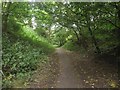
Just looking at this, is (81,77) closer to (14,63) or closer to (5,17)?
(14,63)

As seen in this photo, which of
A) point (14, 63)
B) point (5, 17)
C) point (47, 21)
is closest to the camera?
point (14, 63)

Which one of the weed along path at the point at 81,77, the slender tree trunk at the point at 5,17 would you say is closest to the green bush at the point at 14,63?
the weed along path at the point at 81,77

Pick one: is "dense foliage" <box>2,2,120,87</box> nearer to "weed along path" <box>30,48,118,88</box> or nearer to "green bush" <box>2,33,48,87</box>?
"green bush" <box>2,33,48,87</box>

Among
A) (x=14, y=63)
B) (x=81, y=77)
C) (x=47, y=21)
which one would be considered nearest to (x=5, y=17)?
(x=47, y=21)

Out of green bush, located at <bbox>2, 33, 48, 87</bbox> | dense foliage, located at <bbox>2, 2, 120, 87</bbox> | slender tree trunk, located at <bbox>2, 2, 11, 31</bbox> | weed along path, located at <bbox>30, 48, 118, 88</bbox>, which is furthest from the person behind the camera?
slender tree trunk, located at <bbox>2, 2, 11, 31</bbox>

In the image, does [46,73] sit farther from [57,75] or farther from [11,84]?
[11,84]

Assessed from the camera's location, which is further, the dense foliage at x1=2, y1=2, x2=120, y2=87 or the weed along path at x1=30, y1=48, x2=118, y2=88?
the dense foliage at x1=2, y1=2, x2=120, y2=87

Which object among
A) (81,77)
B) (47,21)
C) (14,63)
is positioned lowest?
(81,77)

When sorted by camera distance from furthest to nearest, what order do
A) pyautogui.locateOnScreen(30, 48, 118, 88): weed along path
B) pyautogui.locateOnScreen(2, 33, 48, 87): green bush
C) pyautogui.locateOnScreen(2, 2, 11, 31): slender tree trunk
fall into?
pyautogui.locateOnScreen(2, 2, 11, 31): slender tree trunk → pyautogui.locateOnScreen(2, 33, 48, 87): green bush → pyautogui.locateOnScreen(30, 48, 118, 88): weed along path

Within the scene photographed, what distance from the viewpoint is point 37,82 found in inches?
367

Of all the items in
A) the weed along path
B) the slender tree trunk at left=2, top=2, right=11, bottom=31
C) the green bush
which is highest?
the slender tree trunk at left=2, top=2, right=11, bottom=31

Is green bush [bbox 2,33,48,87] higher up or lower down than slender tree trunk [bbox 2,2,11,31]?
lower down

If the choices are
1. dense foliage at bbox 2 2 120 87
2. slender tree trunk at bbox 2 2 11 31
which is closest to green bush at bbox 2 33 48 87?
dense foliage at bbox 2 2 120 87

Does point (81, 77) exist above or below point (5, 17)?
below
